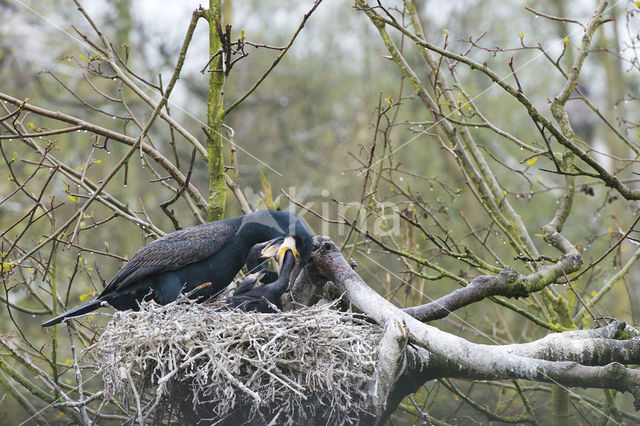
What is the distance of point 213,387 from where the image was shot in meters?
3.41

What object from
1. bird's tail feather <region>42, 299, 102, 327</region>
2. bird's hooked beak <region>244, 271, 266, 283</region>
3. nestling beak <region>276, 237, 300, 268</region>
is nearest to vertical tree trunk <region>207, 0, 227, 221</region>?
bird's hooked beak <region>244, 271, 266, 283</region>

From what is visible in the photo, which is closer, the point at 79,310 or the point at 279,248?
the point at 79,310

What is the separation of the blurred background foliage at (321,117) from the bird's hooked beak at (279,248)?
104 inches

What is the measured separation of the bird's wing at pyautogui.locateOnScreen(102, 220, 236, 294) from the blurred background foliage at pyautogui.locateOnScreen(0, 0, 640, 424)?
2.75 meters

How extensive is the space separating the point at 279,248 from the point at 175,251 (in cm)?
70

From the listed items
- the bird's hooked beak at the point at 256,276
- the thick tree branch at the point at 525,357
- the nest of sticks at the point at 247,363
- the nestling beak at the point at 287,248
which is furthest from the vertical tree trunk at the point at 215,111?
the thick tree branch at the point at 525,357

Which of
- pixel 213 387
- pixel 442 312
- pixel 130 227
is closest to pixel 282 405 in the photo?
pixel 213 387

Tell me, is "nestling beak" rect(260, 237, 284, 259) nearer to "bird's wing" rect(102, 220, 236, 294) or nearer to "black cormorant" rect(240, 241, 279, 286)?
"black cormorant" rect(240, 241, 279, 286)

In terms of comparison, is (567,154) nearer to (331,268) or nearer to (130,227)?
(331,268)

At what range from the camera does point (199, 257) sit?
4449 millimetres

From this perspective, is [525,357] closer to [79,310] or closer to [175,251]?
[175,251]

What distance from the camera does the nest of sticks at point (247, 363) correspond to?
10.7 ft

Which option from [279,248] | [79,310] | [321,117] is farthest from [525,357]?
[321,117]

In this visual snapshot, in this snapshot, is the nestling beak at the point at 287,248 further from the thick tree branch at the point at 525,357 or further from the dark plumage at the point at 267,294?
the thick tree branch at the point at 525,357
